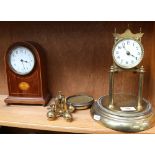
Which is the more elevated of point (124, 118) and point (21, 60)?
point (21, 60)

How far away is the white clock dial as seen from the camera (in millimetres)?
995

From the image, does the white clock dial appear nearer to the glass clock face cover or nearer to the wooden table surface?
the wooden table surface

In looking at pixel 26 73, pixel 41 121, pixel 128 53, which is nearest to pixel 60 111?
pixel 41 121

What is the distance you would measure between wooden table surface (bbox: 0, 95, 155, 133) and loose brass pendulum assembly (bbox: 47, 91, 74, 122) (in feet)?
0.06

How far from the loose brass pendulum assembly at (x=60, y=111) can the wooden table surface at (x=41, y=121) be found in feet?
0.06

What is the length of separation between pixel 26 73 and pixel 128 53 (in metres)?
0.46

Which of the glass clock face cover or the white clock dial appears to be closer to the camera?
the glass clock face cover

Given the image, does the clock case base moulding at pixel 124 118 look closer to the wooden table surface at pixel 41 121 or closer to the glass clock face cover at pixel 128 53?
the wooden table surface at pixel 41 121

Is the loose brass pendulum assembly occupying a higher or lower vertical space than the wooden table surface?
higher

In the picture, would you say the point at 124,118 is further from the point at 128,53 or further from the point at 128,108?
the point at 128,53

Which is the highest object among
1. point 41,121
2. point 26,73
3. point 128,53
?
→ point 128,53

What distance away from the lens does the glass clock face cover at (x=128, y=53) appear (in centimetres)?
84

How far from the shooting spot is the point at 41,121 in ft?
3.02

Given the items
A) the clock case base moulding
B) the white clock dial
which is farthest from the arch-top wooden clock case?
the clock case base moulding
